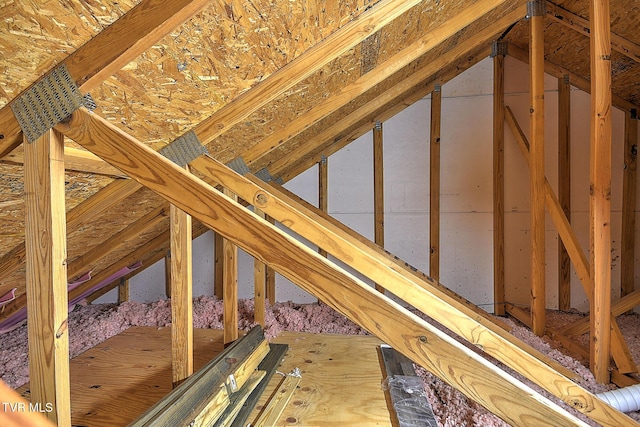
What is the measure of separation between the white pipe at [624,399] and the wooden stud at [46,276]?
217 centimetres

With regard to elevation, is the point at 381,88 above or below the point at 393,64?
above

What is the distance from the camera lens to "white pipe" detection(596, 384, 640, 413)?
168 cm

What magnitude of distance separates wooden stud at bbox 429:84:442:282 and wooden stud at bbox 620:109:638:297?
5.16ft

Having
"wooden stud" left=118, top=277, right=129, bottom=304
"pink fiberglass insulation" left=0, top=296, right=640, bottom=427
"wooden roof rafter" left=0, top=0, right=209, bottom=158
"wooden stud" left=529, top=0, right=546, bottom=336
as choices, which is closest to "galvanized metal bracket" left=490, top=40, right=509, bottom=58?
"wooden stud" left=529, top=0, right=546, bottom=336

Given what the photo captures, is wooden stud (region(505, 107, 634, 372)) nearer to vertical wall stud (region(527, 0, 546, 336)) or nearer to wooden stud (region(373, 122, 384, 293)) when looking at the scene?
vertical wall stud (region(527, 0, 546, 336))

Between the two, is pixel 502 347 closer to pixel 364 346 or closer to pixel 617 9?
pixel 364 346

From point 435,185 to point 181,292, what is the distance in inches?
102

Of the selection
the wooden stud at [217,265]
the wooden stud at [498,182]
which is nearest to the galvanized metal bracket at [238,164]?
the wooden stud at [217,265]

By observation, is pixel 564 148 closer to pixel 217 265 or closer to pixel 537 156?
pixel 537 156

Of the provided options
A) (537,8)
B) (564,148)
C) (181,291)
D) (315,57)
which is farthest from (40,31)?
(564,148)

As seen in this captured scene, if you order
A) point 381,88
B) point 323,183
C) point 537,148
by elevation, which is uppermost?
point 381,88

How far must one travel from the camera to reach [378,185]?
3.50 m

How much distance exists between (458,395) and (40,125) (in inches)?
77.5

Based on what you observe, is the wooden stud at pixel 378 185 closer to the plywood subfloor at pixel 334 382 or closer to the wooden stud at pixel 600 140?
the plywood subfloor at pixel 334 382
